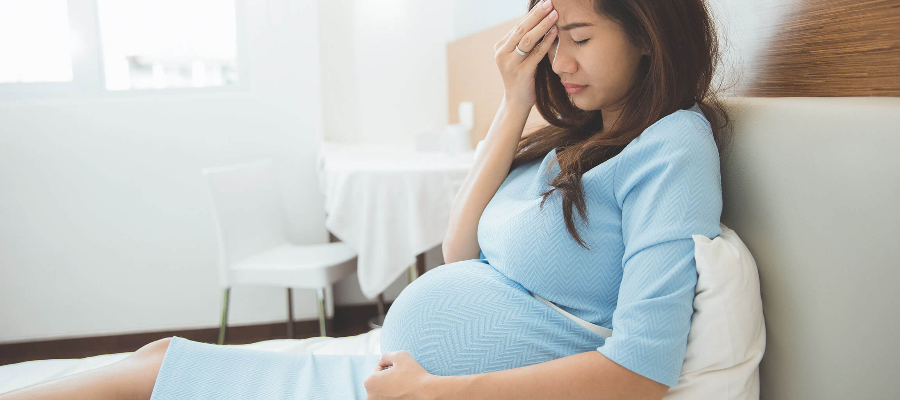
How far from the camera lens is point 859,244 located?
2.10 feet

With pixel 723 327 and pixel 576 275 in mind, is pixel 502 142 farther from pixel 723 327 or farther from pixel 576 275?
pixel 723 327

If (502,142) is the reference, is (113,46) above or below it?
above

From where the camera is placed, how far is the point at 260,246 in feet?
8.33

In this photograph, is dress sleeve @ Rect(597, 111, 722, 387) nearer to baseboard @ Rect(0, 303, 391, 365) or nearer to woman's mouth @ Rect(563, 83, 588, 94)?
woman's mouth @ Rect(563, 83, 588, 94)

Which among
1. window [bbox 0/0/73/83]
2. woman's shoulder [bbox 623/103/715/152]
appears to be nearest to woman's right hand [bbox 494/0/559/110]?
woman's shoulder [bbox 623/103/715/152]

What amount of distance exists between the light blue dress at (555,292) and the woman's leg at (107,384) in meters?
0.07

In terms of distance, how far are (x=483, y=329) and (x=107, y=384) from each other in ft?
1.96

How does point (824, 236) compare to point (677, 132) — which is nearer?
point (824, 236)

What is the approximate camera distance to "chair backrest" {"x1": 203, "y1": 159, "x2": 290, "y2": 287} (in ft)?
7.64

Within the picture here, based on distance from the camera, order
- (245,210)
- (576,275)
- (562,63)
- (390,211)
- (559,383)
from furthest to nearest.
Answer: (245,210)
(390,211)
(562,63)
(576,275)
(559,383)

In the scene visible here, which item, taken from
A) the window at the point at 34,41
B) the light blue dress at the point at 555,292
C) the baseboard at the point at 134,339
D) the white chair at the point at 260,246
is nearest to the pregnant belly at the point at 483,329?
the light blue dress at the point at 555,292

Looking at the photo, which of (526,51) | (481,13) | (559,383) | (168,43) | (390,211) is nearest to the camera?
(559,383)

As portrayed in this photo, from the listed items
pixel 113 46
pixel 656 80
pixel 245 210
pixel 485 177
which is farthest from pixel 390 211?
pixel 113 46

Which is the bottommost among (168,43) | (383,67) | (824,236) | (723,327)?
(723,327)
